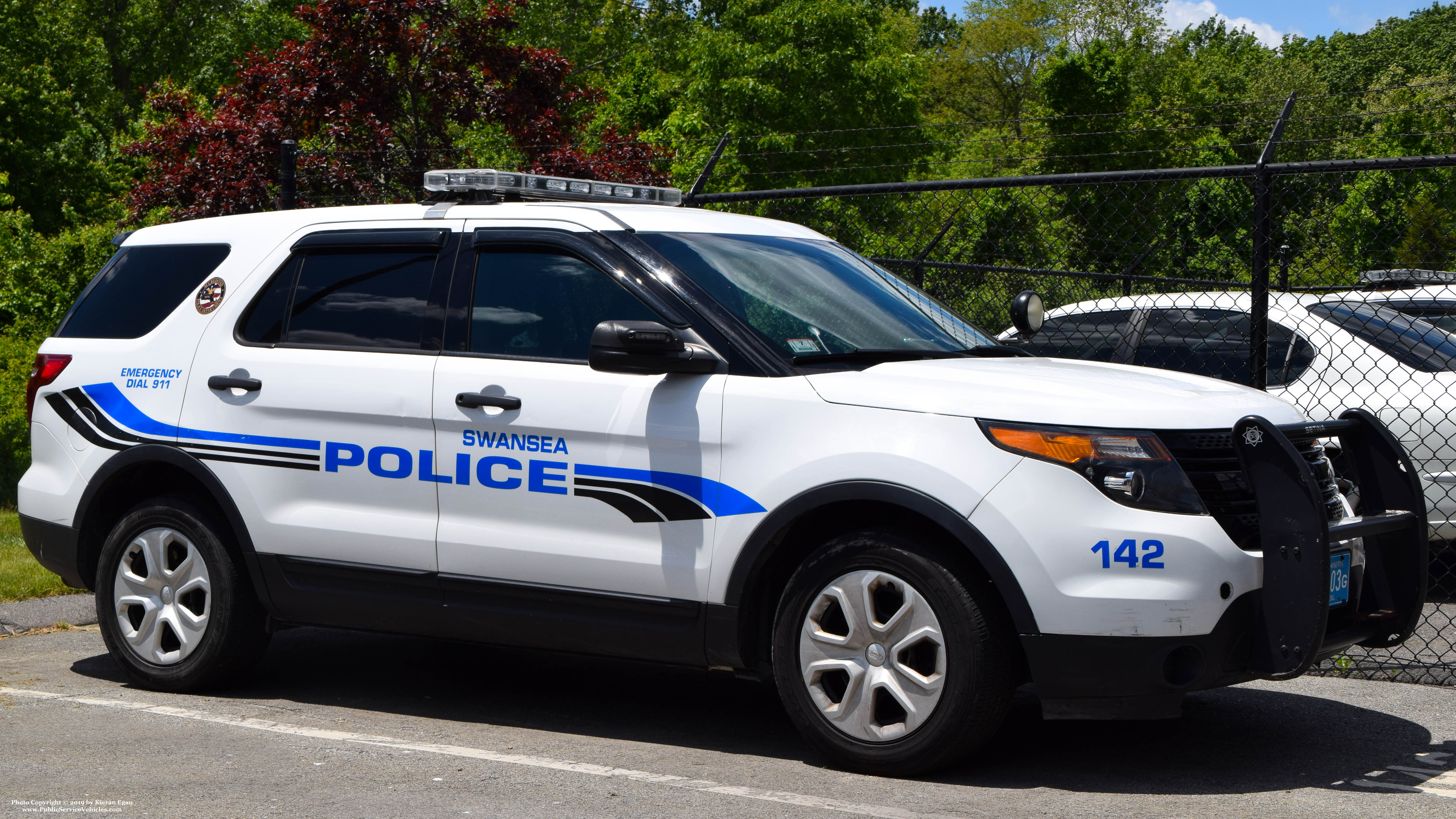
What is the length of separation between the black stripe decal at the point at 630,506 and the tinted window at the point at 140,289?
2220 millimetres

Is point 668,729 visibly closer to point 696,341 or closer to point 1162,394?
point 696,341

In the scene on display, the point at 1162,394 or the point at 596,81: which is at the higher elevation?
the point at 596,81

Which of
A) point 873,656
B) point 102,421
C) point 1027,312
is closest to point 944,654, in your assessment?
point 873,656

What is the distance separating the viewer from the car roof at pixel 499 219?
216 inches

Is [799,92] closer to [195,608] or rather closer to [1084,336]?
[1084,336]

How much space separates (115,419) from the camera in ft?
20.2

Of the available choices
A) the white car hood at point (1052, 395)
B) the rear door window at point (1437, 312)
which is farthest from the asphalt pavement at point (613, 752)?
the rear door window at point (1437, 312)

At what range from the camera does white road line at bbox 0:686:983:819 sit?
14.3 feet

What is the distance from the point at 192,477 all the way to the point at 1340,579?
14.5 ft

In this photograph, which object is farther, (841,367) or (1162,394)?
(841,367)

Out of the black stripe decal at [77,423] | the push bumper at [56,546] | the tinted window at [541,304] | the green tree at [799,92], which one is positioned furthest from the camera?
the green tree at [799,92]

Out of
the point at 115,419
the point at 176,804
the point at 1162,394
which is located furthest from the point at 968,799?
the point at 115,419

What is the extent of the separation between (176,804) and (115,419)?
2.29 metres

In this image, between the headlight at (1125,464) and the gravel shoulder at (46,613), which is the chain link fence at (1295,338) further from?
the gravel shoulder at (46,613)
